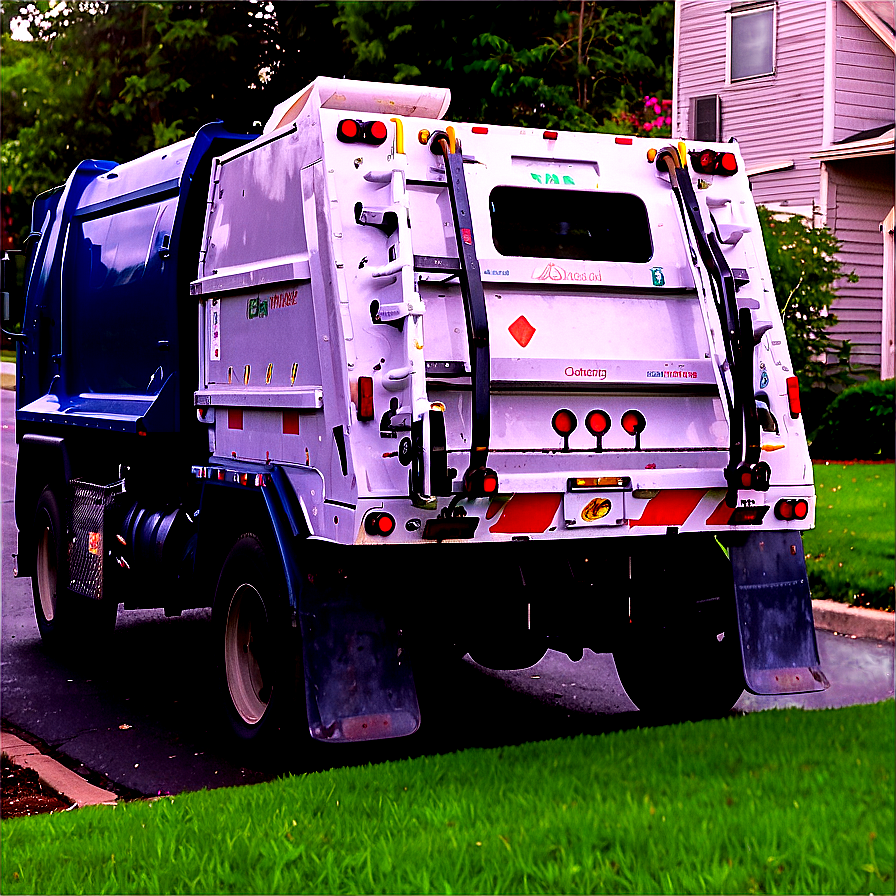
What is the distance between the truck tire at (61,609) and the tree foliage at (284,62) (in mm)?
18146

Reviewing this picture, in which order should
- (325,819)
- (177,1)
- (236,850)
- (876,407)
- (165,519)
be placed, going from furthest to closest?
(177,1) → (876,407) → (165,519) → (325,819) → (236,850)

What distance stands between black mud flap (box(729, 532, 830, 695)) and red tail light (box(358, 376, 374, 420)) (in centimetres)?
190

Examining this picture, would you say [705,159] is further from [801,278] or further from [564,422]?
[801,278]

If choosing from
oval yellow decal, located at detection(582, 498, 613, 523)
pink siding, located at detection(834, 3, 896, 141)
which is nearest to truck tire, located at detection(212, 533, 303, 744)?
oval yellow decal, located at detection(582, 498, 613, 523)

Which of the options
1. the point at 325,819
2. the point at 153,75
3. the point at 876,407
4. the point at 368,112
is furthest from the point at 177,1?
the point at 325,819

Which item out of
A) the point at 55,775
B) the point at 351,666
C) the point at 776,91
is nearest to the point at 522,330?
the point at 351,666

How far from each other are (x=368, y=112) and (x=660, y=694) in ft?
11.0

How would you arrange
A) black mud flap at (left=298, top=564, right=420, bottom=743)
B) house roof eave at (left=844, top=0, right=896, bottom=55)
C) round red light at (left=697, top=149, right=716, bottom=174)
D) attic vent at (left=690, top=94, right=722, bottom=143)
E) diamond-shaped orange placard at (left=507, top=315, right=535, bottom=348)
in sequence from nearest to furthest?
black mud flap at (left=298, top=564, right=420, bottom=743) < diamond-shaped orange placard at (left=507, top=315, right=535, bottom=348) < round red light at (left=697, top=149, right=716, bottom=174) < house roof eave at (left=844, top=0, right=896, bottom=55) < attic vent at (left=690, top=94, right=722, bottom=143)

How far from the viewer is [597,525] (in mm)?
6133

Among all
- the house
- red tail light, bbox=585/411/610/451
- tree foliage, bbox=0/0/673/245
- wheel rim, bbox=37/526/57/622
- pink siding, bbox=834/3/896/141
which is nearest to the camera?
red tail light, bbox=585/411/610/451

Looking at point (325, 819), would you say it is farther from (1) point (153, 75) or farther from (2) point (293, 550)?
(1) point (153, 75)

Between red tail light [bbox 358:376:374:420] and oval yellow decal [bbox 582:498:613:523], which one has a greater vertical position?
red tail light [bbox 358:376:374:420]

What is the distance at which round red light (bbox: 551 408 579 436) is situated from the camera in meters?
6.14

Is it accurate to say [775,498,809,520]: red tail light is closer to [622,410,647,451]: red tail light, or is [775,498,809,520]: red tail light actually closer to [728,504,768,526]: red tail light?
[728,504,768,526]: red tail light
